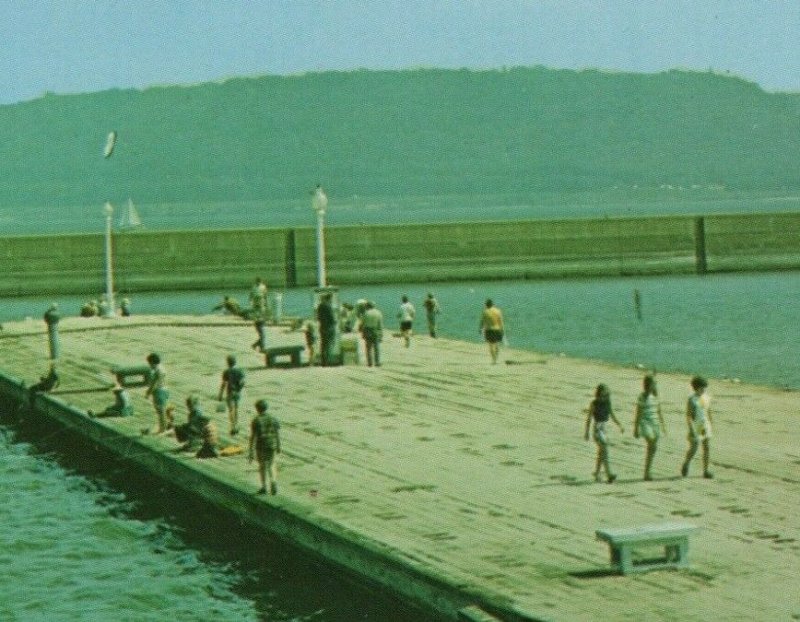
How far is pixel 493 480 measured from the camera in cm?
2389

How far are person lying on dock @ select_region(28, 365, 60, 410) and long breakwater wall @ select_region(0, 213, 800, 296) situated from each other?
60.3m

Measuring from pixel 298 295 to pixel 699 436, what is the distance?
7655cm

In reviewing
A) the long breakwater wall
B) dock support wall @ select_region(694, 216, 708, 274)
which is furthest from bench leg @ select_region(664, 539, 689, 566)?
dock support wall @ select_region(694, 216, 708, 274)

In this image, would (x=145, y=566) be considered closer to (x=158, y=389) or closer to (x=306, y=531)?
(x=306, y=531)

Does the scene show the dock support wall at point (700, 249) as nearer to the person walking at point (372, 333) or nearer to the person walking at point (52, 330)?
the person walking at point (52, 330)

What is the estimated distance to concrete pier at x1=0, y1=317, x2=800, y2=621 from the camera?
17.2 m

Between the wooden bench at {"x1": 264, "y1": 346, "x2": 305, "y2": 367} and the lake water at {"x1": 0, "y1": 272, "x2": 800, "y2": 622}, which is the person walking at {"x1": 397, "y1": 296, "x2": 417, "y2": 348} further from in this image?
the wooden bench at {"x1": 264, "y1": 346, "x2": 305, "y2": 367}

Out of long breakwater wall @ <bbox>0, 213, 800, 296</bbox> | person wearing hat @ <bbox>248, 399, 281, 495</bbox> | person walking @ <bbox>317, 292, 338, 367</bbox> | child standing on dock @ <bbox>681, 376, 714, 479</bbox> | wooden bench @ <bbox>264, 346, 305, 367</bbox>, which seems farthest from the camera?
long breakwater wall @ <bbox>0, 213, 800, 296</bbox>

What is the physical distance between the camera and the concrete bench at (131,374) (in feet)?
120

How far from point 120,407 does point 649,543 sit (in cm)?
1834

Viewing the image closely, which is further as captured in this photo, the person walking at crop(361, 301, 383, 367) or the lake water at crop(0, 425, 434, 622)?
the person walking at crop(361, 301, 383, 367)

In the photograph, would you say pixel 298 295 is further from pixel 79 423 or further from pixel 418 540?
pixel 418 540

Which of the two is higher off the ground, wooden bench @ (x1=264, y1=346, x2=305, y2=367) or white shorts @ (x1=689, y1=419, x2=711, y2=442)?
white shorts @ (x1=689, y1=419, x2=711, y2=442)

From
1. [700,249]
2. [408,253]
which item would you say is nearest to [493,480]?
[408,253]
